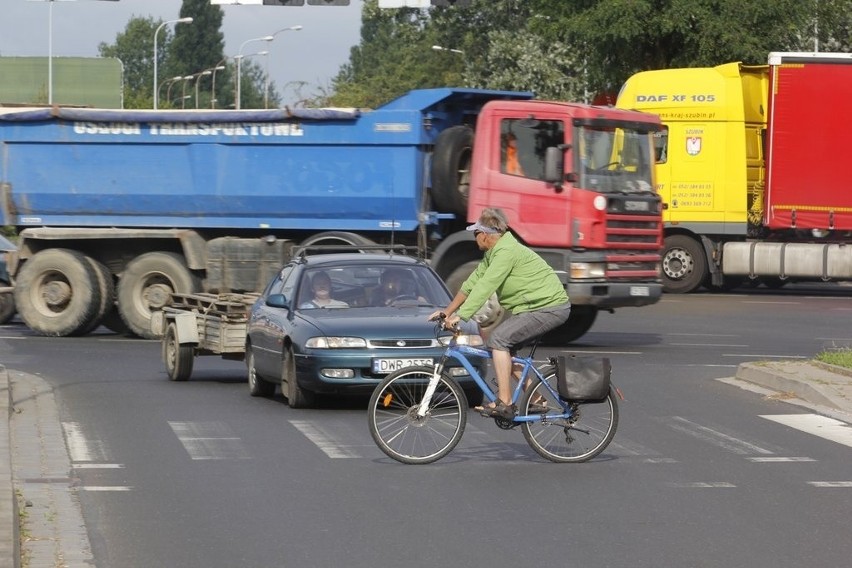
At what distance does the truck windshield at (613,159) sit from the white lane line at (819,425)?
7.15 meters

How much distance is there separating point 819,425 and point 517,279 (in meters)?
3.29

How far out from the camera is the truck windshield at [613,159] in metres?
20.5

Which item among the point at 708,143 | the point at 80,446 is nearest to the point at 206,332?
the point at 80,446

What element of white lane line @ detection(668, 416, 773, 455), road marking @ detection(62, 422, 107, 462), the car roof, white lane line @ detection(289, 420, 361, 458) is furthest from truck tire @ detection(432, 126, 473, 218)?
road marking @ detection(62, 422, 107, 462)

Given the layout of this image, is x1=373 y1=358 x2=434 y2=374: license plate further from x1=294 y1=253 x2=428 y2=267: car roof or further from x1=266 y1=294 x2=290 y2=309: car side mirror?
x1=294 y1=253 x2=428 y2=267: car roof

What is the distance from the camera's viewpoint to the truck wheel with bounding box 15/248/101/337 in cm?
2278

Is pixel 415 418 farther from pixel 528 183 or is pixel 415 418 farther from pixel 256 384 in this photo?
pixel 528 183

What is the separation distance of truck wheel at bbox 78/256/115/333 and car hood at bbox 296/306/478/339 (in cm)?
912

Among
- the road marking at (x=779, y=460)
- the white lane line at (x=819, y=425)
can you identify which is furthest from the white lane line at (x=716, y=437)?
the white lane line at (x=819, y=425)

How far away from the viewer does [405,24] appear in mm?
69438

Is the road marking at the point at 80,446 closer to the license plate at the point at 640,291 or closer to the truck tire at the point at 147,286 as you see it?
the license plate at the point at 640,291

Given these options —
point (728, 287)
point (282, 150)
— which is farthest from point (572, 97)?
point (282, 150)

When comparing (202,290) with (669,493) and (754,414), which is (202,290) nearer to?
(754,414)

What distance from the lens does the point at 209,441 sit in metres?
12.1
